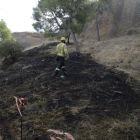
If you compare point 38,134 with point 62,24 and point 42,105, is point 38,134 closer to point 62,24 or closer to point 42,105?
point 42,105

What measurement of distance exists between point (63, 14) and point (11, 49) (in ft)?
25.7

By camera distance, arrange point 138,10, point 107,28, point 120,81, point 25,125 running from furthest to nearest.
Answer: point 107,28 → point 138,10 → point 120,81 → point 25,125

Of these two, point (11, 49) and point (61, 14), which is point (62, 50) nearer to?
point (11, 49)

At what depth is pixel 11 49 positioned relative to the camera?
11703 millimetres

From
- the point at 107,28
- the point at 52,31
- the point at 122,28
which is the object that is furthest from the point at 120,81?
the point at 107,28

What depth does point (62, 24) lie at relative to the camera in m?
15.9

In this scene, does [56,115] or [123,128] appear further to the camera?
[56,115]

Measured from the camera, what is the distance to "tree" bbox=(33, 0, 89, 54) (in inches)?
466

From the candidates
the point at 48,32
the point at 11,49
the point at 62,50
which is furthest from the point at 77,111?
the point at 48,32

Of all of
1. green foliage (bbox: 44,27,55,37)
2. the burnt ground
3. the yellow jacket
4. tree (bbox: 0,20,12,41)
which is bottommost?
the burnt ground

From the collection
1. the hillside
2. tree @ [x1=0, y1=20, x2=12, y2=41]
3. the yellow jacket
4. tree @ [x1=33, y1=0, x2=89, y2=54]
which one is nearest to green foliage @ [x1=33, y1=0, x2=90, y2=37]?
tree @ [x1=33, y1=0, x2=89, y2=54]

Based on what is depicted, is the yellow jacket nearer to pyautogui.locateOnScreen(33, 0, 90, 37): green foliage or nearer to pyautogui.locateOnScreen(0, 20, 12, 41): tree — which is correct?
pyautogui.locateOnScreen(33, 0, 90, 37): green foliage

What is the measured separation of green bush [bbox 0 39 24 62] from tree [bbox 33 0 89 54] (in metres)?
4.91

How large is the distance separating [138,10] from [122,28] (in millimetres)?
3426
